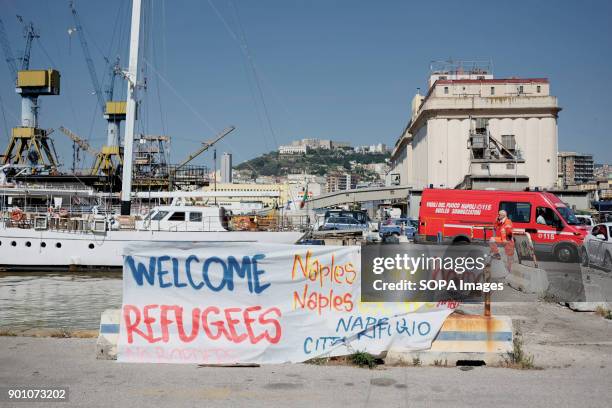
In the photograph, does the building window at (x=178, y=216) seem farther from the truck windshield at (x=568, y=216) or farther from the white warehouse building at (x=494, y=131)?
the white warehouse building at (x=494, y=131)

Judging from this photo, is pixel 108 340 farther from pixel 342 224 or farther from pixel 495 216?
pixel 342 224

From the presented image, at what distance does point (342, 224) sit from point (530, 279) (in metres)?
27.0

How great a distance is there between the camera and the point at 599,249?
18.2m

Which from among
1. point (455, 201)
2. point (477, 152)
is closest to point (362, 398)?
point (455, 201)

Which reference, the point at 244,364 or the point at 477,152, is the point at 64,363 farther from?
the point at 477,152

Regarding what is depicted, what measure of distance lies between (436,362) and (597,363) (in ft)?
6.89

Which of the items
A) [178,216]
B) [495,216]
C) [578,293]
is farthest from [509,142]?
[578,293]

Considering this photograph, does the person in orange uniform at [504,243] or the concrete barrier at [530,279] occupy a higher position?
the person in orange uniform at [504,243]

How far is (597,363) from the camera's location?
778 centimetres

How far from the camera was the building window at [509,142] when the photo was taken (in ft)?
233

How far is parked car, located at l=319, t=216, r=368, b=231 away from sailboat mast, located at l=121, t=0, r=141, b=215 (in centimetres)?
1233

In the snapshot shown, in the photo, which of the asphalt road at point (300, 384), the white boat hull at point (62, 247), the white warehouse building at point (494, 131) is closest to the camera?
the asphalt road at point (300, 384)

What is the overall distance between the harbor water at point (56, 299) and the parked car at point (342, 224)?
1455 cm

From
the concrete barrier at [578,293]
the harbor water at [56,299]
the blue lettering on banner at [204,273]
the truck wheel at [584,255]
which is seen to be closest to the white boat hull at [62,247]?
the harbor water at [56,299]
